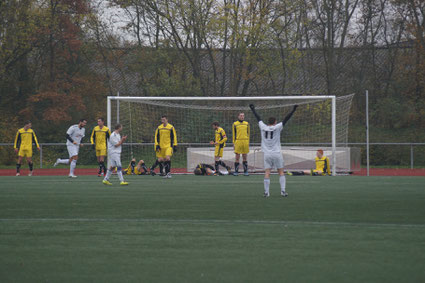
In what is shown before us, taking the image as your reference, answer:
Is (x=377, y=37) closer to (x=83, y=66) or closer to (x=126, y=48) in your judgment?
(x=126, y=48)

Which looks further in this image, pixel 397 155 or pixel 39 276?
pixel 397 155

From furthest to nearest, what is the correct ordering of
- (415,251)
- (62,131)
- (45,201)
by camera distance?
(62,131) → (45,201) → (415,251)

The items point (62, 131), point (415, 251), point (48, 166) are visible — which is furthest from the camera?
point (62, 131)

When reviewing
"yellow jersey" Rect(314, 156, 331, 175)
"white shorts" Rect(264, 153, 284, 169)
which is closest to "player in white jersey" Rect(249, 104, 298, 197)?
"white shorts" Rect(264, 153, 284, 169)

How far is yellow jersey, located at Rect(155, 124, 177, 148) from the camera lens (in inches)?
750

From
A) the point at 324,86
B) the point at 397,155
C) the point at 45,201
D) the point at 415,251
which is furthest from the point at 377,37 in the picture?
the point at 415,251

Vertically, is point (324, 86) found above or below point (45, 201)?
above

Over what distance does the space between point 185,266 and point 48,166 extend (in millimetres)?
23179

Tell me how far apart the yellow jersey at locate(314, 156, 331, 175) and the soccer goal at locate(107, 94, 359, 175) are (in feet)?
3.52

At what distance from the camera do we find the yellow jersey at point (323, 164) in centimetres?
2080

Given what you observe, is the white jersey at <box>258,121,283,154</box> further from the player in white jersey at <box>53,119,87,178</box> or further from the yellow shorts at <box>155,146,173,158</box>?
the player in white jersey at <box>53,119,87,178</box>

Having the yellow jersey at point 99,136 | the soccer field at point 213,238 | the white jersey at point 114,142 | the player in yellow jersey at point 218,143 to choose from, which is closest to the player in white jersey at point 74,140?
the yellow jersey at point 99,136

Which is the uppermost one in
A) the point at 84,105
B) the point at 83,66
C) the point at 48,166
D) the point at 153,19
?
the point at 153,19

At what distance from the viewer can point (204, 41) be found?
3195 cm
